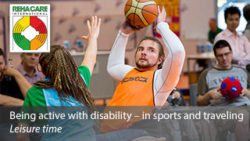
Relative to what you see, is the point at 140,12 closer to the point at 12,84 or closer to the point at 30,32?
the point at 30,32

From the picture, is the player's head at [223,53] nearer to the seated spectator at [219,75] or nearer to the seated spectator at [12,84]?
the seated spectator at [219,75]

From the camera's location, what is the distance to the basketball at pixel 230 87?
3.26 meters

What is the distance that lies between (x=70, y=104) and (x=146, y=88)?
67 cm

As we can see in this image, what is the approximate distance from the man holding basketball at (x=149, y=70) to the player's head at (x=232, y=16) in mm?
1845

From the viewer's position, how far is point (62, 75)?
199 cm

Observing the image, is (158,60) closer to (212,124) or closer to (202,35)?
(212,124)

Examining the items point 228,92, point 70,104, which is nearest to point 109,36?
point 228,92

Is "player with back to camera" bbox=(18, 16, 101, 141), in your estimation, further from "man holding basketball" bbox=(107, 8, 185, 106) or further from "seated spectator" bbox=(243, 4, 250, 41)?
"seated spectator" bbox=(243, 4, 250, 41)

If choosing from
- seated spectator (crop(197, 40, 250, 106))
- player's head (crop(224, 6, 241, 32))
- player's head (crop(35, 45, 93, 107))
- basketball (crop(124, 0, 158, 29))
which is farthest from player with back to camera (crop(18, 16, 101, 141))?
player's head (crop(224, 6, 241, 32))

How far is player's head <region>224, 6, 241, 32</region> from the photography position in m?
4.26

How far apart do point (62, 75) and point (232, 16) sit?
2851mm

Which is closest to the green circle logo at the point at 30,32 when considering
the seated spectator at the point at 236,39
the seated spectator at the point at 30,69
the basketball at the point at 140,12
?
the seated spectator at the point at 30,69

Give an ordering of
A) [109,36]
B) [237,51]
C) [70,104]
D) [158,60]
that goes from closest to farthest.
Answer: [70,104] → [158,60] → [237,51] → [109,36]

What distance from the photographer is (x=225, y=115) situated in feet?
10.5
